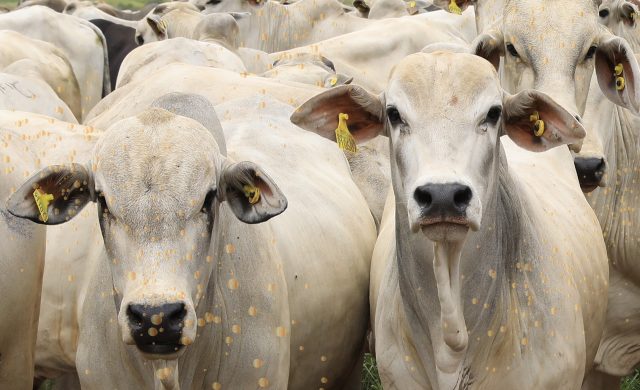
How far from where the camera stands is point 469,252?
5.83 metres

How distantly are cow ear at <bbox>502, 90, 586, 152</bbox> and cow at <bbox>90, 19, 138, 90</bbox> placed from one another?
1181 cm

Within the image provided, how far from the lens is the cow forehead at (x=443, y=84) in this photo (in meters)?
5.60

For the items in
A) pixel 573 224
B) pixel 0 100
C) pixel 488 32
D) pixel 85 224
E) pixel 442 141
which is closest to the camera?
pixel 442 141

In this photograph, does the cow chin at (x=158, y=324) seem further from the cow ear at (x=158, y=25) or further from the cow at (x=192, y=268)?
the cow ear at (x=158, y=25)

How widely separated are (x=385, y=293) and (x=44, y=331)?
1948 mm

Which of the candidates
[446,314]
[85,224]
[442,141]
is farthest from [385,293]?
[85,224]

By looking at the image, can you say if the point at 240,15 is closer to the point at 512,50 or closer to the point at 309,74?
the point at 309,74

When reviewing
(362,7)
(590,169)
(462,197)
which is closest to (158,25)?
(362,7)

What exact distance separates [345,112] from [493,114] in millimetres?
645

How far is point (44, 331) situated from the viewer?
24.0ft

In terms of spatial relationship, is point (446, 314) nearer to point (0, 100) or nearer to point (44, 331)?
point (44, 331)

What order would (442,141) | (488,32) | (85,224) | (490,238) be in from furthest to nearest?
(488,32)
(85,224)
(490,238)
(442,141)

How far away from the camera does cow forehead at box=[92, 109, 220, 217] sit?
548 centimetres

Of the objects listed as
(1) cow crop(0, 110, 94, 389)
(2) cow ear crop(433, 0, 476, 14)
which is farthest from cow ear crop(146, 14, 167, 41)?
(1) cow crop(0, 110, 94, 389)
